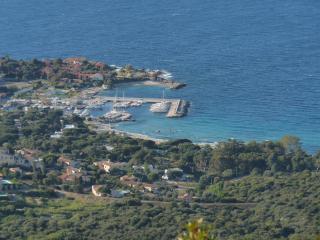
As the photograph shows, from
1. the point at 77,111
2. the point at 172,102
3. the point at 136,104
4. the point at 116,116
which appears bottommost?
the point at 116,116

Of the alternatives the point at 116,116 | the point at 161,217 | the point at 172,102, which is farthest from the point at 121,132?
the point at 161,217

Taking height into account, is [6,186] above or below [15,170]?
below

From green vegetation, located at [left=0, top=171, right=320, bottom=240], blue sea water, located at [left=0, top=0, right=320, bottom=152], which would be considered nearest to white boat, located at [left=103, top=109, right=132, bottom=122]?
blue sea water, located at [left=0, top=0, right=320, bottom=152]

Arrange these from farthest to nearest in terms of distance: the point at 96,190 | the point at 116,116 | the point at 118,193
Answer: the point at 116,116, the point at 96,190, the point at 118,193

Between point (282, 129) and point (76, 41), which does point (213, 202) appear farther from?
point (76, 41)

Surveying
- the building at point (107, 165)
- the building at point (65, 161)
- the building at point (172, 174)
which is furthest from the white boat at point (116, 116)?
the building at point (172, 174)

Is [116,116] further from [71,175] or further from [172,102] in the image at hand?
[71,175]

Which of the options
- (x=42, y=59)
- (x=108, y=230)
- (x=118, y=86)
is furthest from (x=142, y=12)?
(x=108, y=230)

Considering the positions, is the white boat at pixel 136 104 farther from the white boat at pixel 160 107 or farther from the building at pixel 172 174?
the building at pixel 172 174
